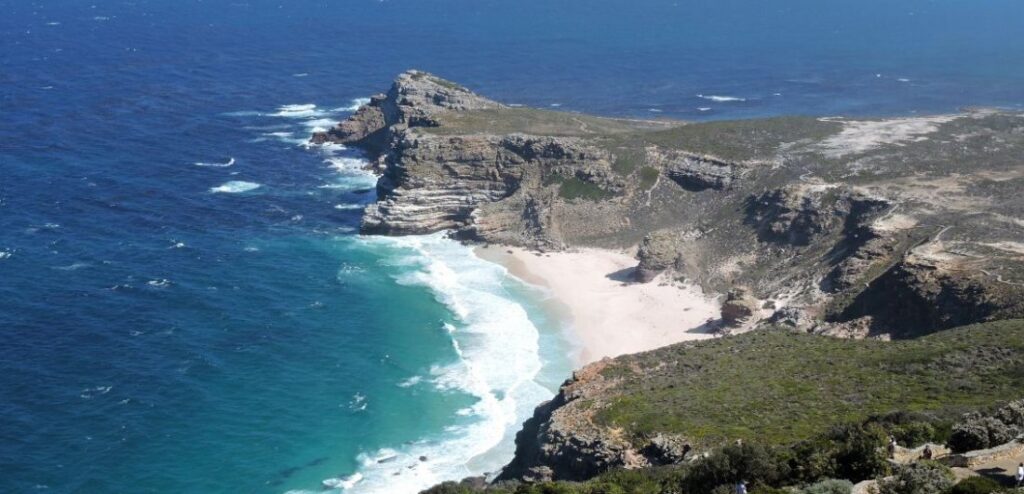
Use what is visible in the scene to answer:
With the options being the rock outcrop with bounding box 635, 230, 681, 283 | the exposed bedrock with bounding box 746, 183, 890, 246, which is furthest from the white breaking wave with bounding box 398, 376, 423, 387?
the exposed bedrock with bounding box 746, 183, 890, 246

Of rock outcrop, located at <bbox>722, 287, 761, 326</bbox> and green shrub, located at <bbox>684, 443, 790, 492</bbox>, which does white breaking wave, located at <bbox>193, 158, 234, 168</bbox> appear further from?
green shrub, located at <bbox>684, 443, 790, 492</bbox>

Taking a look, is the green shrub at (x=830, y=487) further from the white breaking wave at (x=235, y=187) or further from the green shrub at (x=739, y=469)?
the white breaking wave at (x=235, y=187)

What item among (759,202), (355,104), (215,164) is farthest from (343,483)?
(355,104)

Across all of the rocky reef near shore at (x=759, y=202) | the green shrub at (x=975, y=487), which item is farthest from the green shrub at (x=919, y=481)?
the rocky reef near shore at (x=759, y=202)

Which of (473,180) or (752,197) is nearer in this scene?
(752,197)

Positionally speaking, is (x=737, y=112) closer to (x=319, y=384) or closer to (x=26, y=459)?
(x=319, y=384)

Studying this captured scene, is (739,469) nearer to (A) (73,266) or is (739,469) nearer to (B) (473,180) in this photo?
(A) (73,266)
